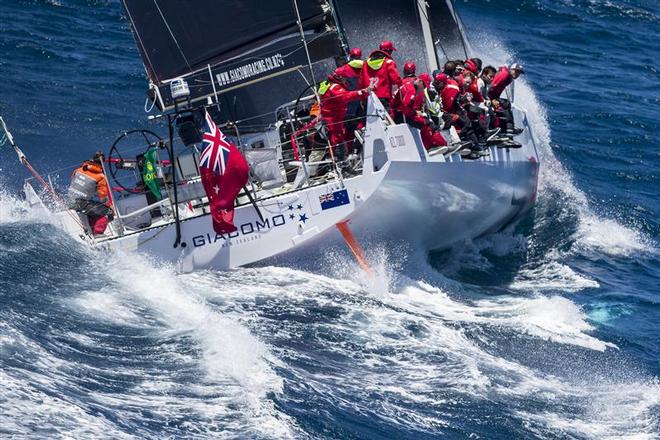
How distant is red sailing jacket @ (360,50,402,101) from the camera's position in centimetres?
1202

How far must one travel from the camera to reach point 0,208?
43.1 ft

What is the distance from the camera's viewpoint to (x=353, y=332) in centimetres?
1052

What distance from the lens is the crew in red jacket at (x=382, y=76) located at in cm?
1202

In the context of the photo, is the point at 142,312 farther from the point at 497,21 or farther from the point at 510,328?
the point at 497,21

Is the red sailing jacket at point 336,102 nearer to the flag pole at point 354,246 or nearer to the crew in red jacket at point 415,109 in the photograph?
the crew in red jacket at point 415,109

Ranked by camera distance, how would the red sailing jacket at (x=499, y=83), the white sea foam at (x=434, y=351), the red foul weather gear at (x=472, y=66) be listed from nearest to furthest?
the white sea foam at (x=434, y=351), the red sailing jacket at (x=499, y=83), the red foul weather gear at (x=472, y=66)

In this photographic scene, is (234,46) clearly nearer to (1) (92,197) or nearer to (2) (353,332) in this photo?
(1) (92,197)

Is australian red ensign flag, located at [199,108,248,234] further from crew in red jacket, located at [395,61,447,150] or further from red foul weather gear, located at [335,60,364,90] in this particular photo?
crew in red jacket, located at [395,61,447,150]

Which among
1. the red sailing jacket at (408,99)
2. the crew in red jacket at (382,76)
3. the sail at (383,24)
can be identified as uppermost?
the sail at (383,24)

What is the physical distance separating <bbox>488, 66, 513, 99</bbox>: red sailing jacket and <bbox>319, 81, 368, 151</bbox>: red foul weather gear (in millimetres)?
2485

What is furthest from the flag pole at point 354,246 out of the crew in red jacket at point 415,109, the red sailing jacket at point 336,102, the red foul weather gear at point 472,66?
the red foul weather gear at point 472,66

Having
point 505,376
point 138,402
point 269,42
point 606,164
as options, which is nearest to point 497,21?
point 606,164

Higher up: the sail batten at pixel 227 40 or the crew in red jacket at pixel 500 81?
the sail batten at pixel 227 40

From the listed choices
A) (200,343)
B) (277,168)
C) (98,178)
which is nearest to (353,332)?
(200,343)
